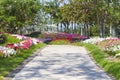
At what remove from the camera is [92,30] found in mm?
59781

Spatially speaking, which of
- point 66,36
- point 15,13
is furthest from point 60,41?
point 15,13

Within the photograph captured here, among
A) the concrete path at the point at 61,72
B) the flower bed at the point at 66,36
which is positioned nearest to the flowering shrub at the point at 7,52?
the concrete path at the point at 61,72

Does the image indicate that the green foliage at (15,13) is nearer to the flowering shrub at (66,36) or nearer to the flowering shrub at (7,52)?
the flowering shrub at (66,36)

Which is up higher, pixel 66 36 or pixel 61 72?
pixel 61 72

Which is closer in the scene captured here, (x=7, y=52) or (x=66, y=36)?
(x=7, y=52)

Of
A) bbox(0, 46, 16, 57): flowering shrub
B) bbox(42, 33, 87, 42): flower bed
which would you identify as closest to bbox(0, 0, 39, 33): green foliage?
bbox(42, 33, 87, 42): flower bed

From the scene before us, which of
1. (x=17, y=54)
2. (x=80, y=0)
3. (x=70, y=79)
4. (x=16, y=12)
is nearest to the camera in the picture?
(x=70, y=79)

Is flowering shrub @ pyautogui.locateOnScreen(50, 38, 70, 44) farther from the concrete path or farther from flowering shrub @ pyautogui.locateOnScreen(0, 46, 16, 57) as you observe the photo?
the concrete path

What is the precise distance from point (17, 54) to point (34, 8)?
27.7 metres

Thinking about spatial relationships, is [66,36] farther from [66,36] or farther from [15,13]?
[15,13]

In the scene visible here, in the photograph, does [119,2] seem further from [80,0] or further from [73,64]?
[73,64]

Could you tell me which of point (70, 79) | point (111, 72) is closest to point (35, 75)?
point (70, 79)

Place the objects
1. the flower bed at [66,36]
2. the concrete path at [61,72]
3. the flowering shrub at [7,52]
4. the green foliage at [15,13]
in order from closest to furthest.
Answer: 1. the concrete path at [61,72]
2. the flowering shrub at [7,52]
3. the flower bed at [66,36]
4. the green foliage at [15,13]

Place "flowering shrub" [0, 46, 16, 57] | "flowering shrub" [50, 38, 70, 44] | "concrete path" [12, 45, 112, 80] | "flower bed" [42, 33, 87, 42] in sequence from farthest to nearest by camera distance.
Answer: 1. "flower bed" [42, 33, 87, 42]
2. "flowering shrub" [50, 38, 70, 44]
3. "flowering shrub" [0, 46, 16, 57]
4. "concrete path" [12, 45, 112, 80]
